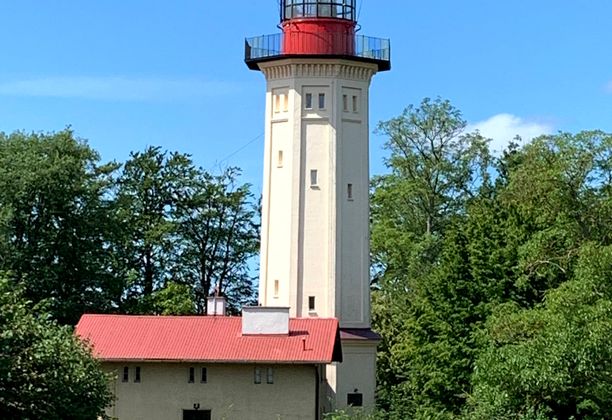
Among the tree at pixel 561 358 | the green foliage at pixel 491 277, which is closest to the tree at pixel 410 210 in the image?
the green foliage at pixel 491 277

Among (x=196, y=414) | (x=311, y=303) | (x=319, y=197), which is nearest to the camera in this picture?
(x=196, y=414)

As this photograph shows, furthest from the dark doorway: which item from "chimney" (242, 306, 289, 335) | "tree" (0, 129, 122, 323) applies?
"tree" (0, 129, 122, 323)

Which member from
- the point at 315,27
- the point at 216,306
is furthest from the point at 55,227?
the point at 315,27

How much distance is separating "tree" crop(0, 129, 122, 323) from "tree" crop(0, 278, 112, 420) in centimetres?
2104

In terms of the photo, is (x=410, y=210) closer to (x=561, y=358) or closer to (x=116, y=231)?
(x=116, y=231)

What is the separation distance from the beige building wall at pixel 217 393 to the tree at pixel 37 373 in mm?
10130

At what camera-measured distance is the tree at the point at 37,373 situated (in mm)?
28531

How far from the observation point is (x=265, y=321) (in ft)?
139

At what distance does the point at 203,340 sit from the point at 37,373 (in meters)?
13.0

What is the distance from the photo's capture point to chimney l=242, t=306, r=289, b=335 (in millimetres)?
42106

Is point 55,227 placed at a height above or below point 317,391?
above

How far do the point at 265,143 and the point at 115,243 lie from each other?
396 inches

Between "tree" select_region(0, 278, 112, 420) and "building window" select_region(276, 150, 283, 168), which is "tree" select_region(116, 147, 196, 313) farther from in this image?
"tree" select_region(0, 278, 112, 420)

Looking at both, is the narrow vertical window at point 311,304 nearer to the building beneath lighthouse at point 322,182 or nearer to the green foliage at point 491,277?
the building beneath lighthouse at point 322,182
